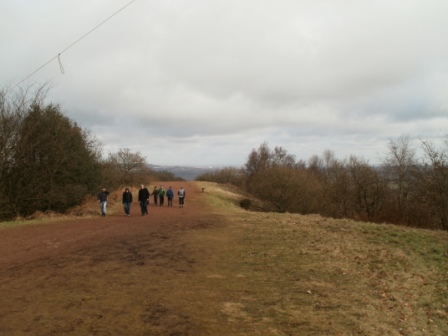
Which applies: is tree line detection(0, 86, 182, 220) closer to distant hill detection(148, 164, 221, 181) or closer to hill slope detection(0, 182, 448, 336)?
hill slope detection(0, 182, 448, 336)

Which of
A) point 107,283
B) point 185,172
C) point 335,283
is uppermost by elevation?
point 185,172

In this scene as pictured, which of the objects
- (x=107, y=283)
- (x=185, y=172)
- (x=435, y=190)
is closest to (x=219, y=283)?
(x=107, y=283)

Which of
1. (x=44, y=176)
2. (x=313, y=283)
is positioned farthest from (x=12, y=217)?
(x=313, y=283)

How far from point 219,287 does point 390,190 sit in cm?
3637

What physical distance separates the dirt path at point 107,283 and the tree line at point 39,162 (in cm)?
483

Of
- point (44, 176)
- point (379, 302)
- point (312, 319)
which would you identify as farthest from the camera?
point (44, 176)

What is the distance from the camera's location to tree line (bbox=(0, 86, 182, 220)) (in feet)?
55.2

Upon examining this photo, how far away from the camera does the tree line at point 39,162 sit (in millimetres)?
16828

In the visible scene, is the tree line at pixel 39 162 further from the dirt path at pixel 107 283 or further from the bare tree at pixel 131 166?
the bare tree at pixel 131 166

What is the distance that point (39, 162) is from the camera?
18062mm

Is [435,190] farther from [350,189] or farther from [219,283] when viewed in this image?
[219,283]

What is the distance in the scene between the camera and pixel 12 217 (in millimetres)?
16812

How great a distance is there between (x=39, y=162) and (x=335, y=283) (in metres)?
16.4

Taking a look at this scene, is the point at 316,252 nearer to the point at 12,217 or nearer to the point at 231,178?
the point at 12,217
